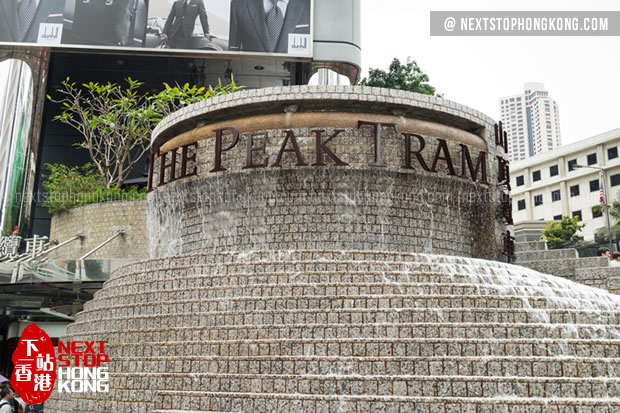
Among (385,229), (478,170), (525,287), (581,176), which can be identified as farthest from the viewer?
(581,176)

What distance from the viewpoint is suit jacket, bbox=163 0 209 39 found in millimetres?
31078

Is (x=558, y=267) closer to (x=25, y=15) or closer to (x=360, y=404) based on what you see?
(x=360, y=404)

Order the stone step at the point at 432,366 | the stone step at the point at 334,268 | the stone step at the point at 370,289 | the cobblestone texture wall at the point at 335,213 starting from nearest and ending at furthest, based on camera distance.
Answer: the stone step at the point at 432,366
the stone step at the point at 370,289
the stone step at the point at 334,268
the cobblestone texture wall at the point at 335,213

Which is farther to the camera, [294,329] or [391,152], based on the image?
[391,152]

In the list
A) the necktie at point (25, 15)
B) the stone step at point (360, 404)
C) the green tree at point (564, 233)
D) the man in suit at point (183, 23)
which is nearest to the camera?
the stone step at point (360, 404)

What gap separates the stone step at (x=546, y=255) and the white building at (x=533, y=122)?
391 feet

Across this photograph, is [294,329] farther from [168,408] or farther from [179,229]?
[179,229]

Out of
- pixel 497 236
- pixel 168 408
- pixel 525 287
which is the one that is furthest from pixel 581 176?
pixel 168 408

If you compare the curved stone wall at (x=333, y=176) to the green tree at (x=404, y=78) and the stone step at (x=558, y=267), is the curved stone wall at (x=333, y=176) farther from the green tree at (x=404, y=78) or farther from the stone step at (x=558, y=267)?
the green tree at (x=404, y=78)

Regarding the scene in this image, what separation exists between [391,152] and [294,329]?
5226 mm

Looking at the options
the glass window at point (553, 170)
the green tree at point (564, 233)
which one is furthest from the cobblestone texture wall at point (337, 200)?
the glass window at point (553, 170)

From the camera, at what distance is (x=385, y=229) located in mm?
11500

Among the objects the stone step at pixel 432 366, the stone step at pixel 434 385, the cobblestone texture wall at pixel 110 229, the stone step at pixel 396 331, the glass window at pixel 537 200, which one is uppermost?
the glass window at pixel 537 200

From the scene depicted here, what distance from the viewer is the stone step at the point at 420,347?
6938 millimetres
